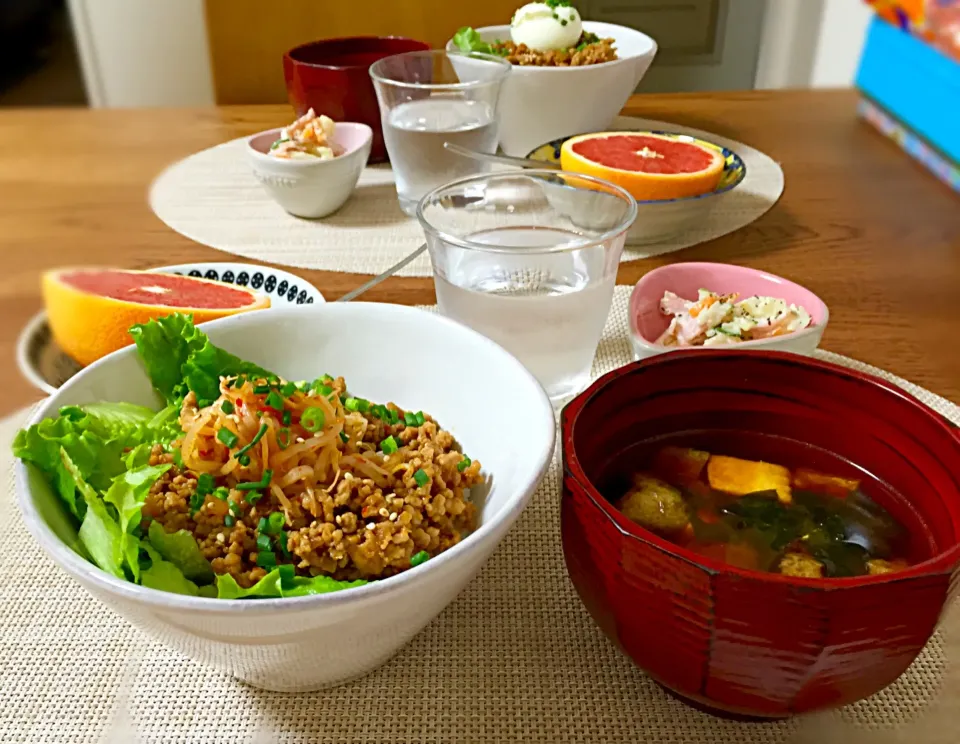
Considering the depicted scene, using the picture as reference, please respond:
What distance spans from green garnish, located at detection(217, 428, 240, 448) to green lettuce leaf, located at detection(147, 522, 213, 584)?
0.21 feet

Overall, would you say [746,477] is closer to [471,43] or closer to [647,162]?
[647,162]

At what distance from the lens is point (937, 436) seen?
0.52 m

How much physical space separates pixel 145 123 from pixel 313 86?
47cm

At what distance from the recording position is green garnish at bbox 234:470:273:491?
0.55 meters

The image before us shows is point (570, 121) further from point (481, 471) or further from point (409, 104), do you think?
point (481, 471)

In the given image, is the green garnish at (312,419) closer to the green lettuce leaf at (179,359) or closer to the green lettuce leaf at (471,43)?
the green lettuce leaf at (179,359)

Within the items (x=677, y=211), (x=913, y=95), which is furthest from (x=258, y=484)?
(x=913, y=95)

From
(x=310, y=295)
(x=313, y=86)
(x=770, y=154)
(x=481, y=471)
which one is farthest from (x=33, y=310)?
(x=770, y=154)

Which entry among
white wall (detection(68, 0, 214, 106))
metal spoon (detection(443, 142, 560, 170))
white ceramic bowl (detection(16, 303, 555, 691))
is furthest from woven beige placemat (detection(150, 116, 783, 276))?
white wall (detection(68, 0, 214, 106))

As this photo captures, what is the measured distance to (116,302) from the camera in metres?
0.77

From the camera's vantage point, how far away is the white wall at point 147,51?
3.02 m

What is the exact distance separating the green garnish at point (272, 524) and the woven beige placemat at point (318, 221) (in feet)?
1.97

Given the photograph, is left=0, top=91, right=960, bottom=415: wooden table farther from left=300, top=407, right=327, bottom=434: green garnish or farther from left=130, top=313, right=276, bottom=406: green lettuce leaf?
left=300, top=407, right=327, bottom=434: green garnish

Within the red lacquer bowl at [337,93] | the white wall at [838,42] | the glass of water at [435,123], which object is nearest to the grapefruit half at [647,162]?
the glass of water at [435,123]
